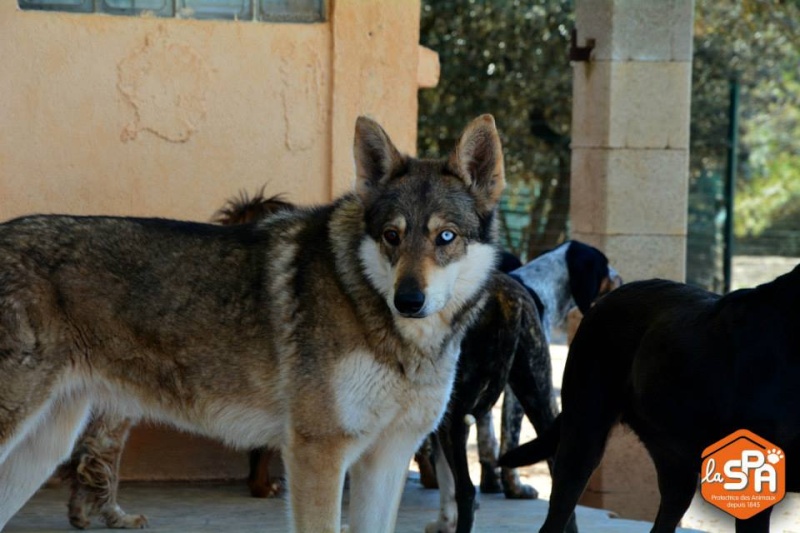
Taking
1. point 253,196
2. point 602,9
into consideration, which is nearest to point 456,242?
point 253,196

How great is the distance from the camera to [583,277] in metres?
7.67

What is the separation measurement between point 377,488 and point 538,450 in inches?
31.2

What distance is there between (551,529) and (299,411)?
117 centimetres

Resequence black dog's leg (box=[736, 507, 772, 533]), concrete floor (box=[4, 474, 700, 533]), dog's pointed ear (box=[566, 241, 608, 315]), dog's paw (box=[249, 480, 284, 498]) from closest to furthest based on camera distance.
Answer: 1. black dog's leg (box=[736, 507, 772, 533])
2. concrete floor (box=[4, 474, 700, 533])
3. dog's paw (box=[249, 480, 284, 498])
4. dog's pointed ear (box=[566, 241, 608, 315])

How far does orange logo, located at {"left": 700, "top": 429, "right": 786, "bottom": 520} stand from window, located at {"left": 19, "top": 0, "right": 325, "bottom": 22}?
4.21 metres

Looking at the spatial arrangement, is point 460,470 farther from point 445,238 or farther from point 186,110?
point 186,110

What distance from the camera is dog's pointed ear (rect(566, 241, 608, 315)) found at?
7652 mm

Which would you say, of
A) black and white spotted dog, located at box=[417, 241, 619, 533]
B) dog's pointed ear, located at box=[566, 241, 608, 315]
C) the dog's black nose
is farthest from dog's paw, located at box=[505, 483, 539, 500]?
the dog's black nose

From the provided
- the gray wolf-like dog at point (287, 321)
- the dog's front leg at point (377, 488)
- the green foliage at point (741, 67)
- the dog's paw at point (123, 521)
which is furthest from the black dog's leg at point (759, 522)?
the green foliage at point (741, 67)

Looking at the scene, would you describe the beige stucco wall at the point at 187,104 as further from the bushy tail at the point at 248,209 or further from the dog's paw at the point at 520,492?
the dog's paw at the point at 520,492

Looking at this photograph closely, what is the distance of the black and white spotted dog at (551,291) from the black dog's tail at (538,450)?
1.83 meters

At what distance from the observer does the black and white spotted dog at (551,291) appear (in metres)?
7.52

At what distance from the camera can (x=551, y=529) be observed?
5000mm

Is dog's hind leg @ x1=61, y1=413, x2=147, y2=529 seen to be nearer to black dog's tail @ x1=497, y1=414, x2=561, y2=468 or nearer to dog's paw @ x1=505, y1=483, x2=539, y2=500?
black dog's tail @ x1=497, y1=414, x2=561, y2=468
